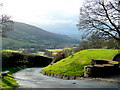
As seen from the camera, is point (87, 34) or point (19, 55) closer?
point (87, 34)

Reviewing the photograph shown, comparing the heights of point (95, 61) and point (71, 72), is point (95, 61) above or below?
above

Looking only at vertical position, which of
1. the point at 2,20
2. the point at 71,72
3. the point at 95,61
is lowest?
the point at 71,72

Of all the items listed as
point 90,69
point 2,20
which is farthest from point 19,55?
point 90,69

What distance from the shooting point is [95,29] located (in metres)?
26.7

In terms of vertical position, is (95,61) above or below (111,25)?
below

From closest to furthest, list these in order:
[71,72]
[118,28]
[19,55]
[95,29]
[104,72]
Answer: [118,28] < [95,29] < [104,72] < [71,72] < [19,55]

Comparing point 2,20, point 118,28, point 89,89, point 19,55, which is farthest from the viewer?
point 19,55

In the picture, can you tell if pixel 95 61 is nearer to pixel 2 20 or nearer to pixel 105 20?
pixel 105 20

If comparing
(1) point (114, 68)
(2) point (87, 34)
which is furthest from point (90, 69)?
(2) point (87, 34)

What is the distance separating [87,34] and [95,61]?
12801mm

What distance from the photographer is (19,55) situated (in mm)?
95438

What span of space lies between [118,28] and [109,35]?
5.83ft

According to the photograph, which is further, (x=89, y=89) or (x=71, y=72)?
(x=71, y=72)

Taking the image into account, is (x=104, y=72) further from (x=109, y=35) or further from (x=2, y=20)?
(x=2, y=20)
